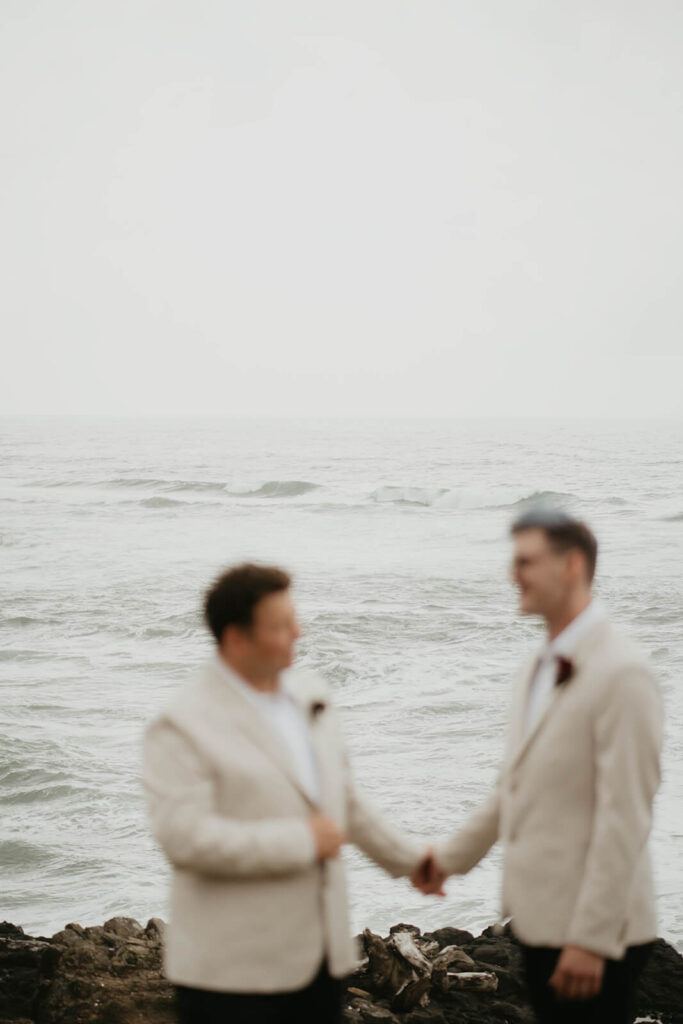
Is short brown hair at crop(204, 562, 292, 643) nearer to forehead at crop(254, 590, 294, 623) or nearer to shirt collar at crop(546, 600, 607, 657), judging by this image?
forehead at crop(254, 590, 294, 623)

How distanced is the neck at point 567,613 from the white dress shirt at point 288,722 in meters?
0.62

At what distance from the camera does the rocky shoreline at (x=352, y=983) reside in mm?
4586

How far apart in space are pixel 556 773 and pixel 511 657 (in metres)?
12.7

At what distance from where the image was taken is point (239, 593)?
2363 mm

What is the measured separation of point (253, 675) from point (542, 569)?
697mm

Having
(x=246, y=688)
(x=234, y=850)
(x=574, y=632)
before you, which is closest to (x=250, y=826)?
(x=234, y=850)

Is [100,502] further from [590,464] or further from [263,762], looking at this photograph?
A: [263,762]

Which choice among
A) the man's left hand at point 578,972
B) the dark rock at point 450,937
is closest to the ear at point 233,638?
the man's left hand at point 578,972

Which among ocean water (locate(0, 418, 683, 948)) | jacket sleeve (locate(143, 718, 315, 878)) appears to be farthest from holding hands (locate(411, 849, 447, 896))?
ocean water (locate(0, 418, 683, 948))

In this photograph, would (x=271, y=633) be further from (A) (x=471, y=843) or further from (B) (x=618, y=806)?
(A) (x=471, y=843)

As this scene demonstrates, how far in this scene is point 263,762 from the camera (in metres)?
2.32

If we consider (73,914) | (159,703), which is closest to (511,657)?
(159,703)

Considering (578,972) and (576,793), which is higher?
(576,793)

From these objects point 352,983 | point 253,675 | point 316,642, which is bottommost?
point 316,642
